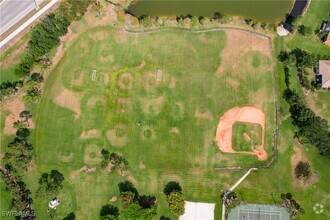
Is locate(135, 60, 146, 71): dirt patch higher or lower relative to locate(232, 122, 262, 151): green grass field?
higher

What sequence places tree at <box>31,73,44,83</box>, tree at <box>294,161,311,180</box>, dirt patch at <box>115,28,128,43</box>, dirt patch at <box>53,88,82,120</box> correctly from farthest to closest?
dirt patch at <box>115,28,128,43</box> → tree at <box>31,73,44,83</box> → dirt patch at <box>53,88,82,120</box> → tree at <box>294,161,311,180</box>

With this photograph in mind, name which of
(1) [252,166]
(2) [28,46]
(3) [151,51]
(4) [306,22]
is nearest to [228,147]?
(1) [252,166]

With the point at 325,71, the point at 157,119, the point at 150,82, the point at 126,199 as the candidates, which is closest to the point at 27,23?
the point at 150,82

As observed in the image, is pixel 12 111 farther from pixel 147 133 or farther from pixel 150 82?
pixel 150 82

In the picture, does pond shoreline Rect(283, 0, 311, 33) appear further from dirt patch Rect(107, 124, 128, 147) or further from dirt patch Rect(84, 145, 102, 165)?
dirt patch Rect(84, 145, 102, 165)

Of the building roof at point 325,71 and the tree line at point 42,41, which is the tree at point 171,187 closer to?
the tree line at point 42,41

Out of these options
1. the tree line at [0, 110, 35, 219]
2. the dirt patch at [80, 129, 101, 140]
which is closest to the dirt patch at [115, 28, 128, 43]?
the dirt patch at [80, 129, 101, 140]

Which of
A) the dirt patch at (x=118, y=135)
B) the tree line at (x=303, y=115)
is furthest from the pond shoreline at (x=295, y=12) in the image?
the dirt patch at (x=118, y=135)
